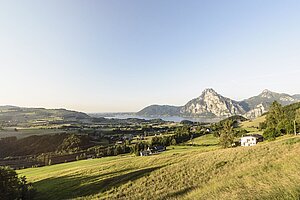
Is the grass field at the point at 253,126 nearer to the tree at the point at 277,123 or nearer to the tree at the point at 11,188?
the tree at the point at 277,123

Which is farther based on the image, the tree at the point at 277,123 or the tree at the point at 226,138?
the tree at the point at 226,138

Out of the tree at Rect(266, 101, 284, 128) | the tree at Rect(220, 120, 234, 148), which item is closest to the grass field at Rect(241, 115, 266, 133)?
the tree at Rect(266, 101, 284, 128)

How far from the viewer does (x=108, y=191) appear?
20.9 meters

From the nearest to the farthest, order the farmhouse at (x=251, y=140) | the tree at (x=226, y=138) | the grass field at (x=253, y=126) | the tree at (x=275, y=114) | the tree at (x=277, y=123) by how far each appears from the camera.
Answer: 1. the tree at (x=277, y=123)
2. the tree at (x=226, y=138)
3. the tree at (x=275, y=114)
4. the farmhouse at (x=251, y=140)
5. the grass field at (x=253, y=126)

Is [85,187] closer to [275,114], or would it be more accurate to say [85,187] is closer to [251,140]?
[275,114]

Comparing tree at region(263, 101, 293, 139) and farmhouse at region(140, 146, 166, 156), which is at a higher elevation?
tree at region(263, 101, 293, 139)

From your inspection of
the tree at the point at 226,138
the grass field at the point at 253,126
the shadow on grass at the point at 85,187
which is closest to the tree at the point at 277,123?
the tree at the point at 226,138

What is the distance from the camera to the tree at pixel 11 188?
23.5m

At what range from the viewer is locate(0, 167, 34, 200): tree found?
23.5 meters

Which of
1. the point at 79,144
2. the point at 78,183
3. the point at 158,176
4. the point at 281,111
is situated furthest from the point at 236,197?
the point at 79,144

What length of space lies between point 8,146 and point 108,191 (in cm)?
13013

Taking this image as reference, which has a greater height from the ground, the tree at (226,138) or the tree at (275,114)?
the tree at (275,114)

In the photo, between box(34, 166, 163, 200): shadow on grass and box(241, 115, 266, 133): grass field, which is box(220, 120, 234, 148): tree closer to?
box(34, 166, 163, 200): shadow on grass

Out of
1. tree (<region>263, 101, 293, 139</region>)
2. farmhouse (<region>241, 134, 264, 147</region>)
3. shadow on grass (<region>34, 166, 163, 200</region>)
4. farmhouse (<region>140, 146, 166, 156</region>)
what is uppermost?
tree (<region>263, 101, 293, 139</region>)
